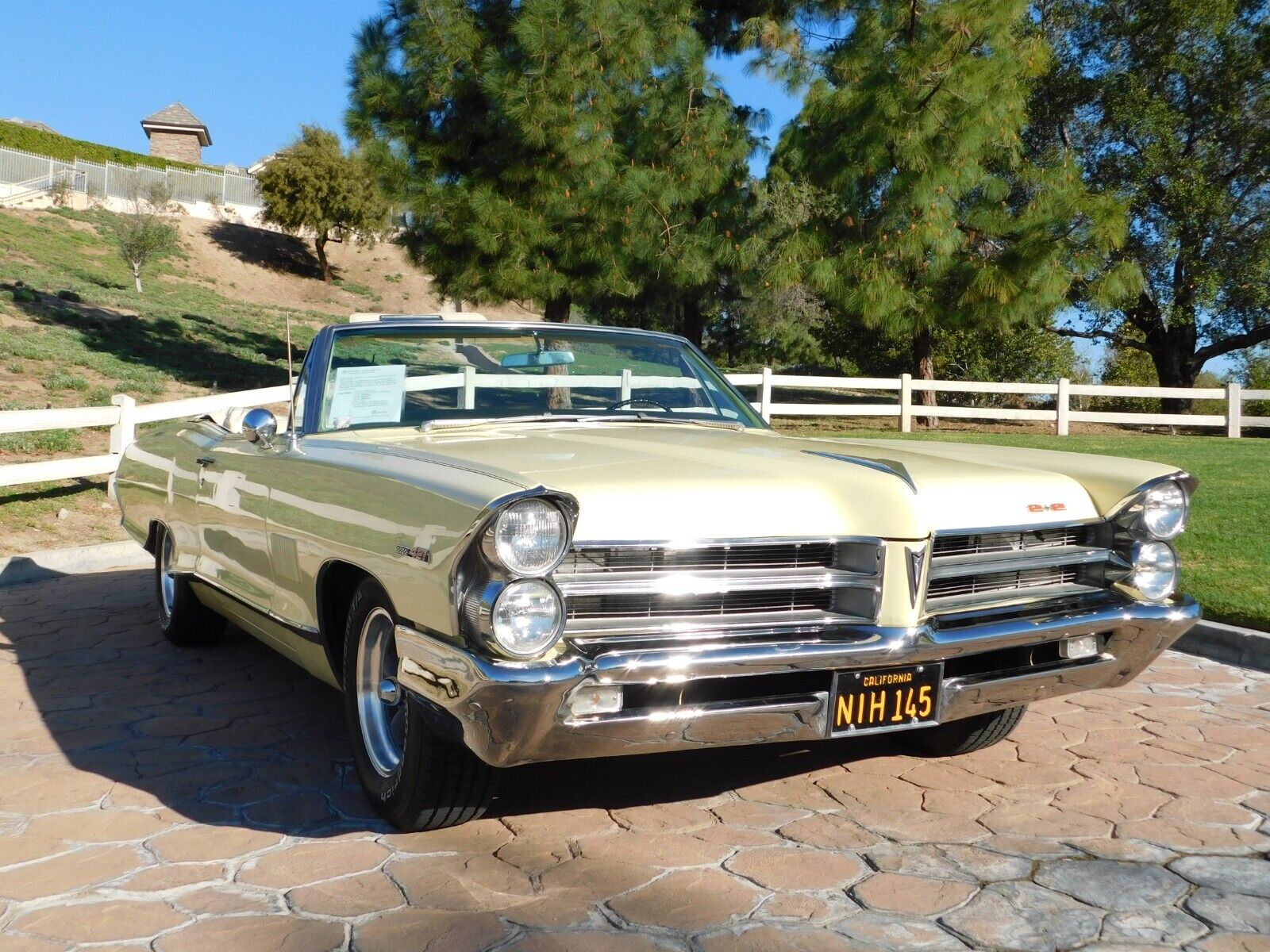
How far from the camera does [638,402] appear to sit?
189 inches

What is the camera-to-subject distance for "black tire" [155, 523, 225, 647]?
19.3 ft

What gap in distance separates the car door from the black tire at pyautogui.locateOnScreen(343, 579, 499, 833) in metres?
0.75

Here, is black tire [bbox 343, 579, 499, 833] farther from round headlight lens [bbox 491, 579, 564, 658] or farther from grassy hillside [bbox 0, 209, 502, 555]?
grassy hillside [bbox 0, 209, 502, 555]

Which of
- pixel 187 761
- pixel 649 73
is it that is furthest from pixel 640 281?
pixel 187 761

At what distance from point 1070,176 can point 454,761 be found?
1869 cm

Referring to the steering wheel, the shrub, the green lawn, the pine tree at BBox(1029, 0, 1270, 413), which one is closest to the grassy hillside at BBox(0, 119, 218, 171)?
the shrub

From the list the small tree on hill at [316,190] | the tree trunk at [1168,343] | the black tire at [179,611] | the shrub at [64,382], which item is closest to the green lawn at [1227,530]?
the black tire at [179,611]

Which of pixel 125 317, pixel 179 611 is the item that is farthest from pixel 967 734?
pixel 125 317

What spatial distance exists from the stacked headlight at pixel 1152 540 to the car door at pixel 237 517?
9.26 feet

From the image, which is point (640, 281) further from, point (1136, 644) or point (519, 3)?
point (1136, 644)

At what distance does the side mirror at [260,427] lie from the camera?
4.39m

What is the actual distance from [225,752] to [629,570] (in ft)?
6.64

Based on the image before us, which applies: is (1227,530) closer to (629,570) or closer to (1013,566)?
(1013,566)

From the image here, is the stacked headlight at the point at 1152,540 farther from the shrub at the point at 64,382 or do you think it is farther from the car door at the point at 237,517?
the shrub at the point at 64,382
